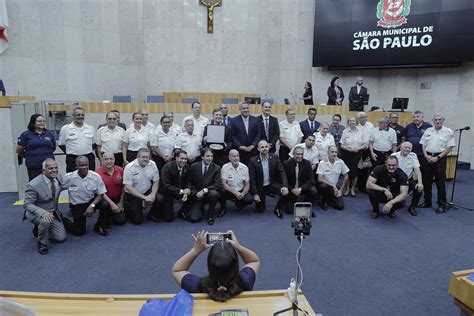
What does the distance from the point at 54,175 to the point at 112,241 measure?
3.46 feet

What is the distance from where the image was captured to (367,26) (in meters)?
9.22

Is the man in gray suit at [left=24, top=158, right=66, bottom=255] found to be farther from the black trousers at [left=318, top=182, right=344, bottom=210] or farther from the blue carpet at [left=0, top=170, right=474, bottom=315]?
the black trousers at [left=318, top=182, right=344, bottom=210]

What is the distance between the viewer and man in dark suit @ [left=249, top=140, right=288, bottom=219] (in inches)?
207

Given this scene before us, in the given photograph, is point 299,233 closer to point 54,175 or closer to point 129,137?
point 54,175

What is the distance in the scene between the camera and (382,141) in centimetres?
621

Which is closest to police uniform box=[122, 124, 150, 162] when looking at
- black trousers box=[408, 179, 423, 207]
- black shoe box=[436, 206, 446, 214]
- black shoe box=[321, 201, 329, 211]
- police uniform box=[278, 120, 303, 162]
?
police uniform box=[278, 120, 303, 162]

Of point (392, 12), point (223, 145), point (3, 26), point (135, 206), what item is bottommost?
point (135, 206)

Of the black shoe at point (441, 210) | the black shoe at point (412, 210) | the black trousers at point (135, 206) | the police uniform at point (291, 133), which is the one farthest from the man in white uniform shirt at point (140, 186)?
the black shoe at point (441, 210)

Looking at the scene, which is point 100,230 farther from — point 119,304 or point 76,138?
point 119,304

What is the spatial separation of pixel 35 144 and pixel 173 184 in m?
1.96

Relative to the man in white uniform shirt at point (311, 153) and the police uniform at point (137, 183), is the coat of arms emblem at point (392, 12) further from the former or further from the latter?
the police uniform at point (137, 183)

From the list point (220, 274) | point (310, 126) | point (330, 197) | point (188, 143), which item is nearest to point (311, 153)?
point (310, 126)

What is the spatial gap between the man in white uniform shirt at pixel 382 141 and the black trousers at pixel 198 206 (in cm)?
319

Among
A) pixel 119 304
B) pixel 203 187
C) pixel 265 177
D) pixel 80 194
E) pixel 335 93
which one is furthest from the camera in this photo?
pixel 335 93
